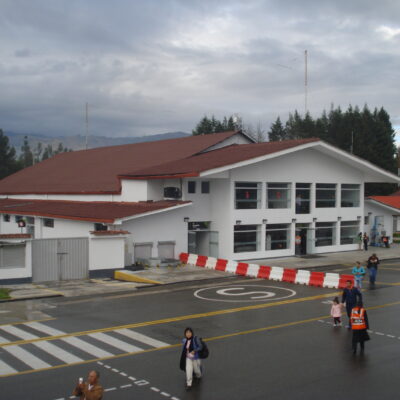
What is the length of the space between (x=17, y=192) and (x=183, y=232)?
84.3 feet

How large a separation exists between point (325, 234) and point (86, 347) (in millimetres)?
28550

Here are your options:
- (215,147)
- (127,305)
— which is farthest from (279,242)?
(127,305)

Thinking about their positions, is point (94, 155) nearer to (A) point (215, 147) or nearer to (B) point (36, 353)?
(A) point (215, 147)

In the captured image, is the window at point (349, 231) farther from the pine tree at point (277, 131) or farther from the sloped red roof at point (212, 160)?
the pine tree at point (277, 131)

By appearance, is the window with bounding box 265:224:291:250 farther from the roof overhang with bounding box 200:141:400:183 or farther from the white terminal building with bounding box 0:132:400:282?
the roof overhang with bounding box 200:141:400:183

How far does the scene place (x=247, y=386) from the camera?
1188 cm

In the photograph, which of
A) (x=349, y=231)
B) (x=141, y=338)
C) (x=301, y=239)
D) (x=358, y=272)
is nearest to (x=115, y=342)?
(x=141, y=338)

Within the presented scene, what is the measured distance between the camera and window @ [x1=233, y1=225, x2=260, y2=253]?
35719mm

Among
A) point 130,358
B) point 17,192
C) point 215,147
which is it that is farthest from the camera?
point 17,192

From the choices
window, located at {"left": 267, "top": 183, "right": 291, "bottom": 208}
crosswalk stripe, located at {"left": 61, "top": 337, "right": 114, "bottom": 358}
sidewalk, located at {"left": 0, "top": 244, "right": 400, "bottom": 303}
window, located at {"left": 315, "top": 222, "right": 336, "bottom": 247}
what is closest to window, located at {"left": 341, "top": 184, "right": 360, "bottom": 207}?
window, located at {"left": 315, "top": 222, "right": 336, "bottom": 247}

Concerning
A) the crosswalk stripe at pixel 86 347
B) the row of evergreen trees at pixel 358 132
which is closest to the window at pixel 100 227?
the crosswalk stripe at pixel 86 347

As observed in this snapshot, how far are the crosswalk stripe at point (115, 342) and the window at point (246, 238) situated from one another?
64.0 feet

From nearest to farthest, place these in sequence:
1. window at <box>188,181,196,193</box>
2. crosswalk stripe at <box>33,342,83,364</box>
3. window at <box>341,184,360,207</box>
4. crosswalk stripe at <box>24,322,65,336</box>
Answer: crosswalk stripe at <box>33,342,83,364</box> < crosswalk stripe at <box>24,322,65,336</box> < window at <box>188,181,196,193</box> < window at <box>341,184,360,207</box>

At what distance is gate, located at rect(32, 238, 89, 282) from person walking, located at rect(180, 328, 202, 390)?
1666 cm
